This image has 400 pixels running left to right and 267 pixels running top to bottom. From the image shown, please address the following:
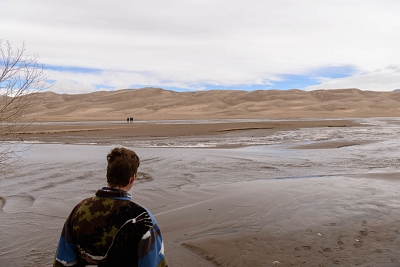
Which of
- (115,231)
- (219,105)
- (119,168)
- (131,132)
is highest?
(219,105)

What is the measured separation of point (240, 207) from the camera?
7.89 meters

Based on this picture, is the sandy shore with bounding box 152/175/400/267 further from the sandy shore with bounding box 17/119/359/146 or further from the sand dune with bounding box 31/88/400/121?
the sand dune with bounding box 31/88/400/121

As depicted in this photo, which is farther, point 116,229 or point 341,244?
point 341,244

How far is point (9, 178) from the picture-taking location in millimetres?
11141

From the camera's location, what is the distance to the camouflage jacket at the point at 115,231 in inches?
97.4

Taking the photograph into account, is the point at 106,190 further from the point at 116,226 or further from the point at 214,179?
the point at 214,179

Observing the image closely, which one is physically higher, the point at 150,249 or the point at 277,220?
the point at 150,249

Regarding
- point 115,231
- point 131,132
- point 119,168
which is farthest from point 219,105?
point 115,231

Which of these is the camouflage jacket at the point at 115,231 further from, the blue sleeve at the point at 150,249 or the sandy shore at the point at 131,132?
the sandy shore at the point at 131,132

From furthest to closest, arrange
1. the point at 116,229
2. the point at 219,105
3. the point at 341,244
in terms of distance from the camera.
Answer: the point at 219,105 < the point at 341,244 < the point at 116,229

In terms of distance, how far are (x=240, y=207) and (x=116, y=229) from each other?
5.63 m

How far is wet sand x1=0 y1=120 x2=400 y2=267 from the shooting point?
5.48 metres

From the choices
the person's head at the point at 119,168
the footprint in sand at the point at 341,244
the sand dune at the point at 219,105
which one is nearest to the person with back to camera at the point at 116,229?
the person's head at the point at 119,168

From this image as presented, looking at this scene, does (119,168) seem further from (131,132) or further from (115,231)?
(131,132)
